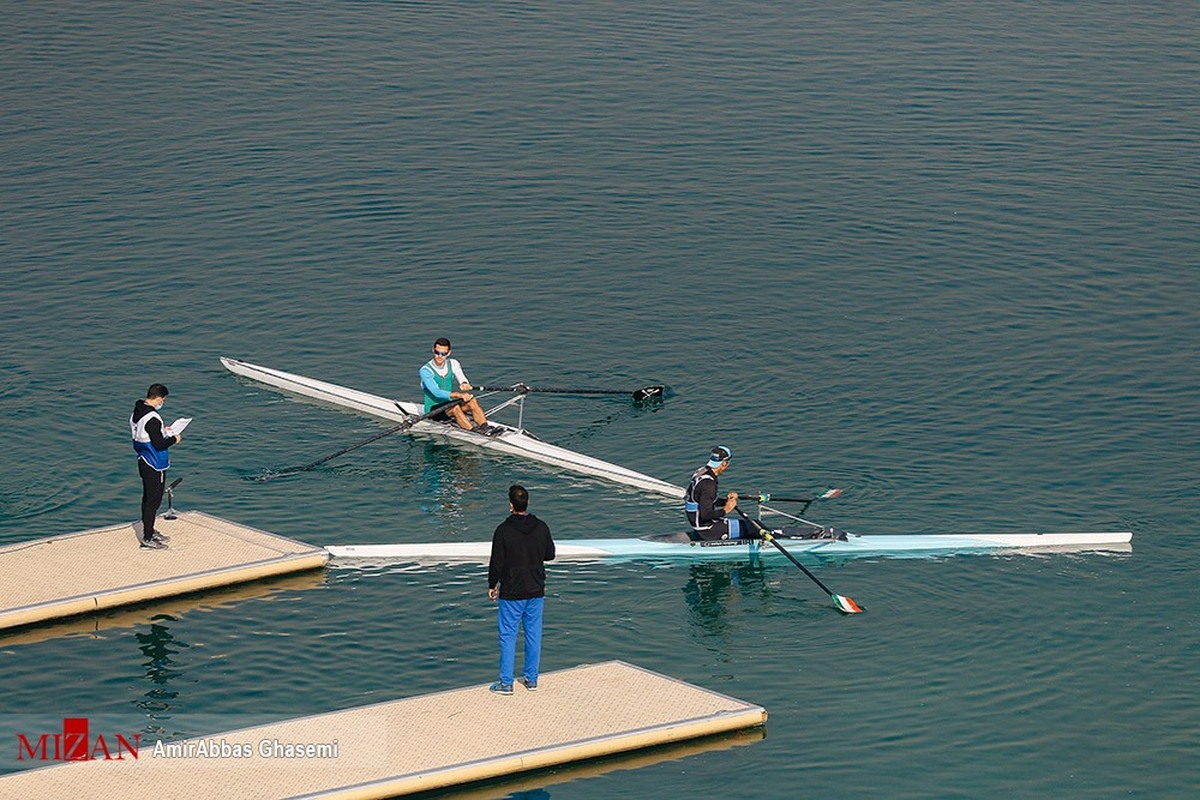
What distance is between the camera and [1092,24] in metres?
57.4

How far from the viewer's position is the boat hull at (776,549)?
84.7ft

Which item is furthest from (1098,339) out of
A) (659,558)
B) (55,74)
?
(55,74)

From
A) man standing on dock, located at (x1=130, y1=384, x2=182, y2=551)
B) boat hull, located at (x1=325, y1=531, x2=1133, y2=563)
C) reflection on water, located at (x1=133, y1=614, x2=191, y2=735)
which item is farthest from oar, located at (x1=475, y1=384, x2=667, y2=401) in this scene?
reflection on water, located at (x1=133, y1=614, x2=191, y2=735)

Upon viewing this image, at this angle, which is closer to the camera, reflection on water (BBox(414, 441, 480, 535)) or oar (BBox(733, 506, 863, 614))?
oar (BBox(733, 506, 863, 614))

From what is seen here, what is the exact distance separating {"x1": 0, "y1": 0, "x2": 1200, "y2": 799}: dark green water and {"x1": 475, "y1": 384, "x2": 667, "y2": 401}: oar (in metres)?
0.38

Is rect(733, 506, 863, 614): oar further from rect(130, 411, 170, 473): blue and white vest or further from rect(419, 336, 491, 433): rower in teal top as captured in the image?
Answer: rect(130, 411, 170, 473): blue and white vest

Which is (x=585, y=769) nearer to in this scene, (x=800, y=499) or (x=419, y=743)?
(x=419, y=743)

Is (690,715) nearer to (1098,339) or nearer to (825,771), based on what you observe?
(825,771)

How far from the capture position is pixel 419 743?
19.0 m

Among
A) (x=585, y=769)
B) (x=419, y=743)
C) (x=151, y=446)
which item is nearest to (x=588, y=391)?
(x=151, y=446)

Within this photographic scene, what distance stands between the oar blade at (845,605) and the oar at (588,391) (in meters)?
8.80

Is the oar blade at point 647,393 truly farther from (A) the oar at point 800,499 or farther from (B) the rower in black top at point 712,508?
(B) the rower in black top at point 712,508

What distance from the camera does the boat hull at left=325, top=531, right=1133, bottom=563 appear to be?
2581cm

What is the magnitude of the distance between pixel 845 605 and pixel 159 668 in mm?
9383
